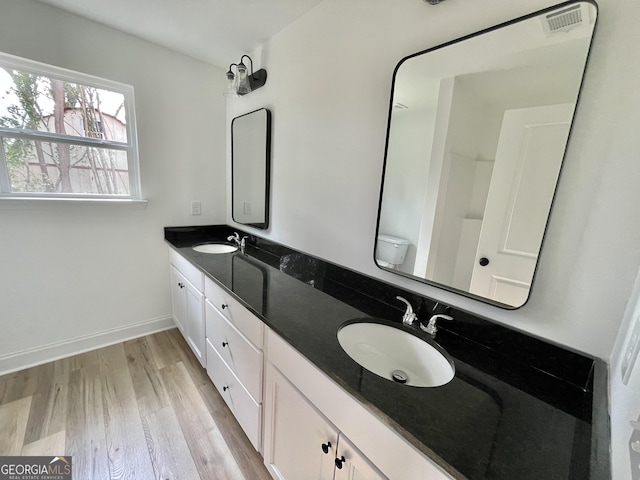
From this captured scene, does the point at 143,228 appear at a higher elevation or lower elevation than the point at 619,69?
lower

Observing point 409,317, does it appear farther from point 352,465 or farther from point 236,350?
point 236,350

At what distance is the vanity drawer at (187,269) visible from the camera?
5.38 ft

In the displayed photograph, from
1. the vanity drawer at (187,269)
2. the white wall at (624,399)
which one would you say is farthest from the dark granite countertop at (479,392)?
the vanity drawer at (187,269)

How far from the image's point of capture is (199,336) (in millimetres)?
1769

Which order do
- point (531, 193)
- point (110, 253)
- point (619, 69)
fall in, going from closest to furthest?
point (619, 69), point (531, 193), point (110, 253)

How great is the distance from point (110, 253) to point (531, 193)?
8.61 feet

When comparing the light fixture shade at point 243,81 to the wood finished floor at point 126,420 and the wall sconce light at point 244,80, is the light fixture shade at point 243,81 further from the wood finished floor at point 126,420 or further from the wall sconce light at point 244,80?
the wood finished floor at point 126,420

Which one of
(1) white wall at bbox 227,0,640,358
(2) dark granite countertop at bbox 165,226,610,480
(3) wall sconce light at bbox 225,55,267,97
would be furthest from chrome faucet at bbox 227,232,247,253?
(3) wall sconce light at bbox 225,55,267,97

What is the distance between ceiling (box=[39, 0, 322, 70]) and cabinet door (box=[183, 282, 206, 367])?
5.53ft

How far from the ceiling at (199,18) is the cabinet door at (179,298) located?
1700 mm

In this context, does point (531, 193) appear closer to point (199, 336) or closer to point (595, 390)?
point (595, 390)

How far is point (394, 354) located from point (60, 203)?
2278 mm

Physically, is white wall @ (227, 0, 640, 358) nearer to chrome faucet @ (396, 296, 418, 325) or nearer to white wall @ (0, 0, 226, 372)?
chrome faucet @ (396, 296, 418, 325)

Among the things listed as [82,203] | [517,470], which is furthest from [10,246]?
[517,470]
